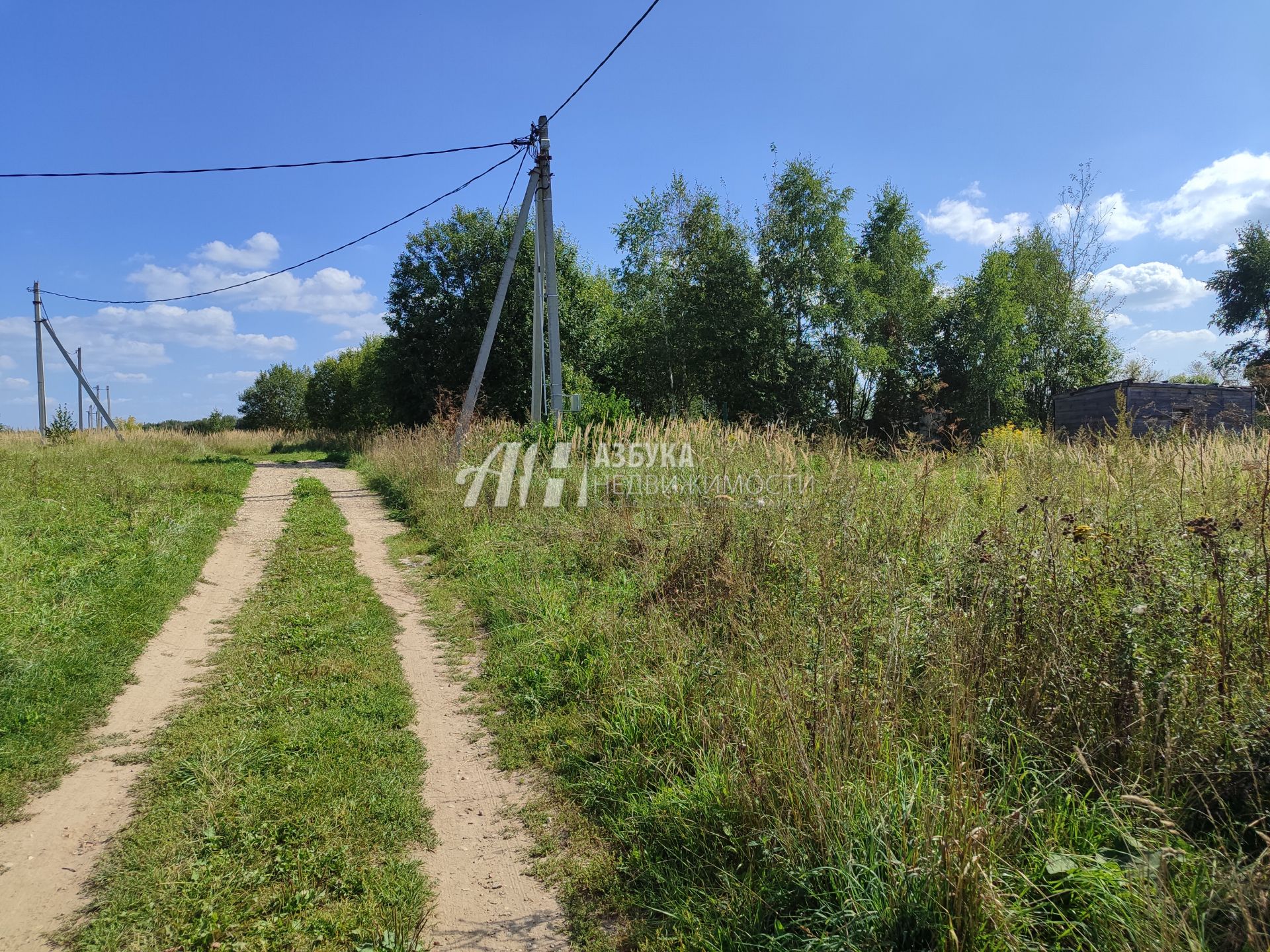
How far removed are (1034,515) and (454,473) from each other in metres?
9.24

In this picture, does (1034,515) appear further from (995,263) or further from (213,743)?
(995,263)

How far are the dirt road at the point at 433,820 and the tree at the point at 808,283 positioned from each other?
2041 centimetres

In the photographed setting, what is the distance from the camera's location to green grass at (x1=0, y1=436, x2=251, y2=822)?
13.4 feet

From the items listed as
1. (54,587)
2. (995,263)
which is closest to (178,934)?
(54,587)

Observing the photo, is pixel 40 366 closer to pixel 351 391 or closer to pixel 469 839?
pixel 351 391

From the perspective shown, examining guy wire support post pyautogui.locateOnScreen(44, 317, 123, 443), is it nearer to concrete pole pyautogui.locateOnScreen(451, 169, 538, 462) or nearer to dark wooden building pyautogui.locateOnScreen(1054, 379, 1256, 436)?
concrete pole pyautogui.locateOnScreen(451, 169, 538, 462)

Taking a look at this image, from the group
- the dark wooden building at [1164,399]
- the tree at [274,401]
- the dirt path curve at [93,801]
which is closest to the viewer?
the dirt path curve at [93,801]

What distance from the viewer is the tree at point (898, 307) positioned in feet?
84.8

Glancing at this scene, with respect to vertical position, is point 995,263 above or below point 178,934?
above

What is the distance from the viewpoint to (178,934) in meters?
2.50
